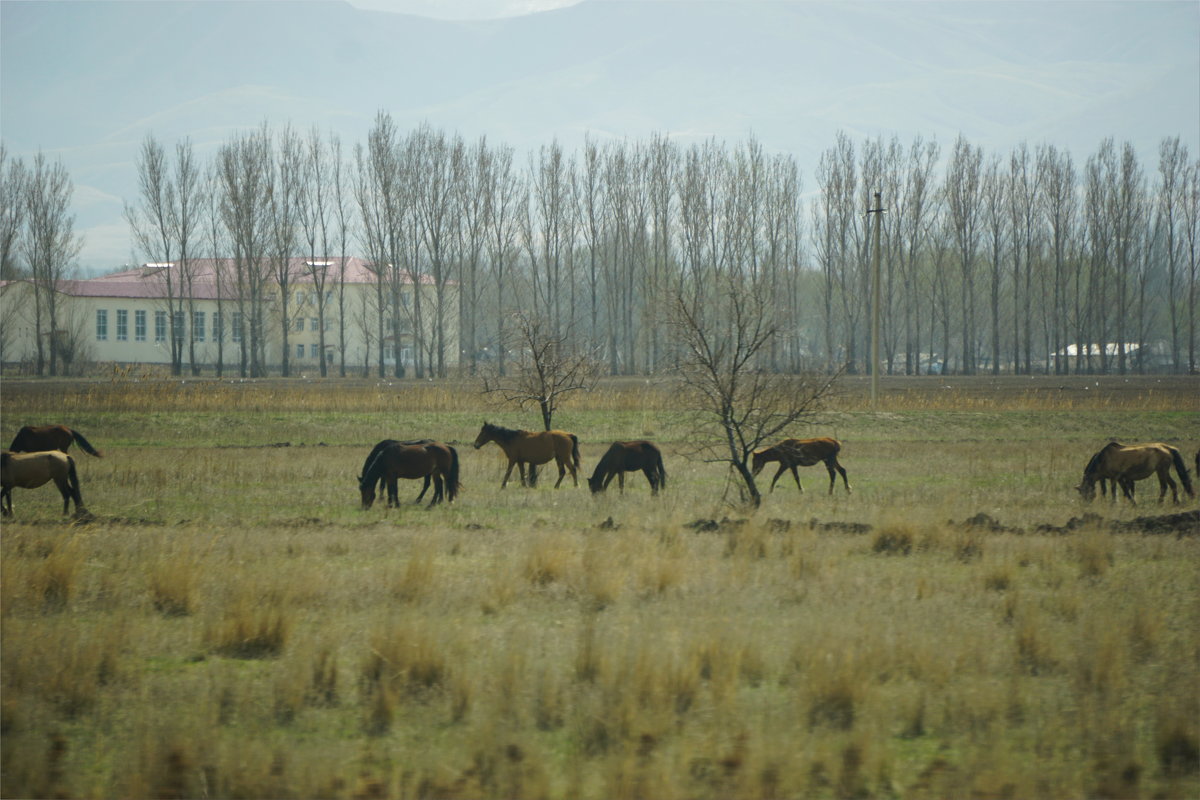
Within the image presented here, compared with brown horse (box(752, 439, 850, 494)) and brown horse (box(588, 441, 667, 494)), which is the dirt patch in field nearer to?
brown horse (box(588, 441, 667, 494))

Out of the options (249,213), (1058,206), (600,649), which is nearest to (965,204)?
(1058,206)

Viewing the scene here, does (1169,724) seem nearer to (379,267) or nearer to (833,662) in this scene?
(833,662)

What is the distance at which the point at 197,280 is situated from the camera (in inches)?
3716

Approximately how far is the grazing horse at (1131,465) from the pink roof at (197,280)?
68.5m

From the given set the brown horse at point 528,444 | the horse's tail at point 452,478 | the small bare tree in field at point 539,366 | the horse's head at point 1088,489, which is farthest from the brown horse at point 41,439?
the horse's head at point 1088,489

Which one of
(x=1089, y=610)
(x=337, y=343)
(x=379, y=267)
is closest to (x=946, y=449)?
(x=1089, y=610)

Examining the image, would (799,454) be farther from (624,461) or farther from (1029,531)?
(1029,531)

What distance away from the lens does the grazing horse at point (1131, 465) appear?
17.7 metres

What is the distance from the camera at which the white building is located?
80938 millimetres

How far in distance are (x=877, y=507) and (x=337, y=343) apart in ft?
276

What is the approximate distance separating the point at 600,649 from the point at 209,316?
301 feet

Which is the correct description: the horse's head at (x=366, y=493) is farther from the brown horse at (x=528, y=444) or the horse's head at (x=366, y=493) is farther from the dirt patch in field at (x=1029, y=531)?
the dirt patch in field at (x=1029, y=531)

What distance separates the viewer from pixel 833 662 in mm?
7785

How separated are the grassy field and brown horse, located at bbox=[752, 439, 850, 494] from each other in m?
1.38
